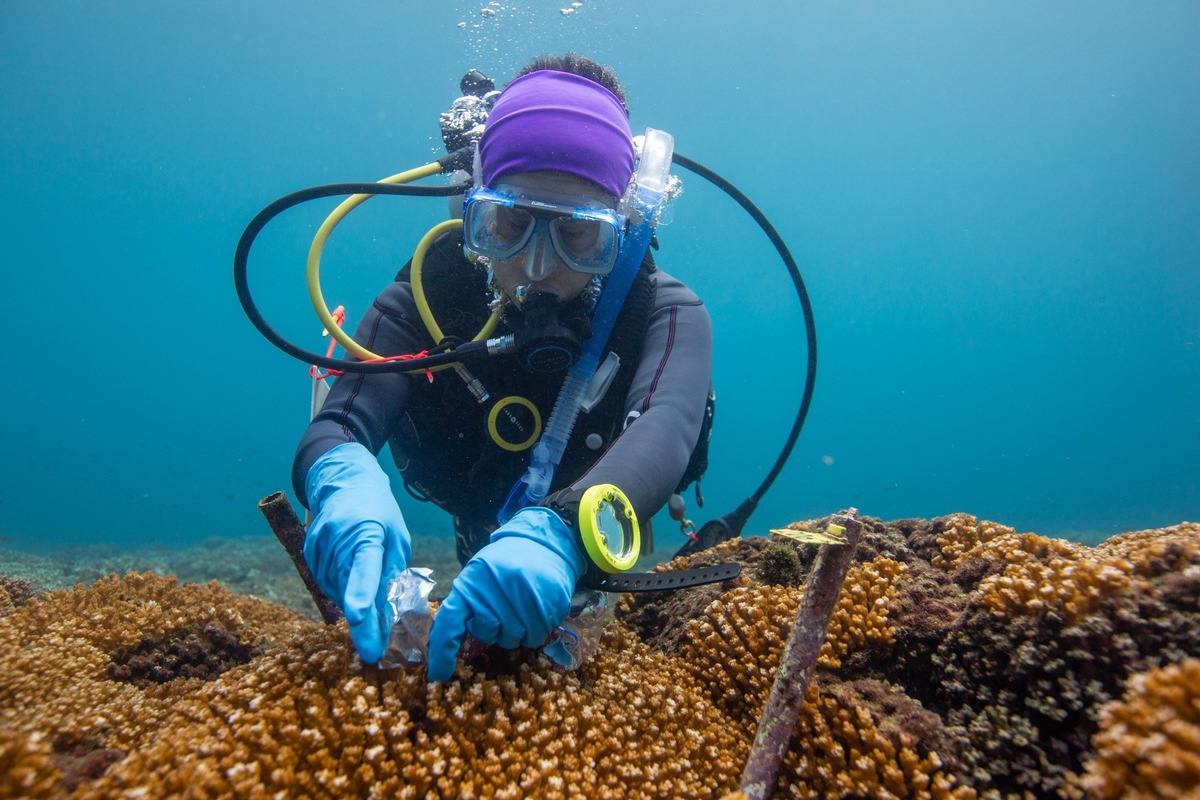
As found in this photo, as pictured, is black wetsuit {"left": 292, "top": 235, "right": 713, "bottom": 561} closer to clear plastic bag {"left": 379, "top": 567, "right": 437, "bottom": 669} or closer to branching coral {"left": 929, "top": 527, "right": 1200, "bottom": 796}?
clear plastic bag {"left": 379, "top": 567, "right": 437, "bottom": 669}

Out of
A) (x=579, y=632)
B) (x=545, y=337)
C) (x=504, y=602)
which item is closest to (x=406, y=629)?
(x=504, y=602)

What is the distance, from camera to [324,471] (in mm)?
2916

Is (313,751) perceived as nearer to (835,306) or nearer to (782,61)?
(782,61)

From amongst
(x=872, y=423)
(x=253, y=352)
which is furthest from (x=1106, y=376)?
(x=253, y=352)

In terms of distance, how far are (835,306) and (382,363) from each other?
317 ft

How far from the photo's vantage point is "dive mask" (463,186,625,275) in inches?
123

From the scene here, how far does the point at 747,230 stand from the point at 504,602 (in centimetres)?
8337

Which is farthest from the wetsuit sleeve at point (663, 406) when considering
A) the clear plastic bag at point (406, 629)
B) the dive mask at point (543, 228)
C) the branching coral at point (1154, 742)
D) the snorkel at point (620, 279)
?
the branching coral at point (1154, 742)

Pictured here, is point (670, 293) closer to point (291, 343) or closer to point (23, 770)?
point (291, 343)

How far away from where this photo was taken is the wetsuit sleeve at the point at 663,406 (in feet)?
9.17

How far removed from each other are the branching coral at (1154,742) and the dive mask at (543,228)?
2.91 m

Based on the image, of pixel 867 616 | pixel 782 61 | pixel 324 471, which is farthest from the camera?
pixel 782 61

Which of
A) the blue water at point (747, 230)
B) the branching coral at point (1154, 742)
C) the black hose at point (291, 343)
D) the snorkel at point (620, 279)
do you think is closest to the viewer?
the branching coral at point (1154, 742)

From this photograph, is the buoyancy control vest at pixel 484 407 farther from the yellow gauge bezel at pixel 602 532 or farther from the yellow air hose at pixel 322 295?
the yellow gauge bezel at pixel 602 532
